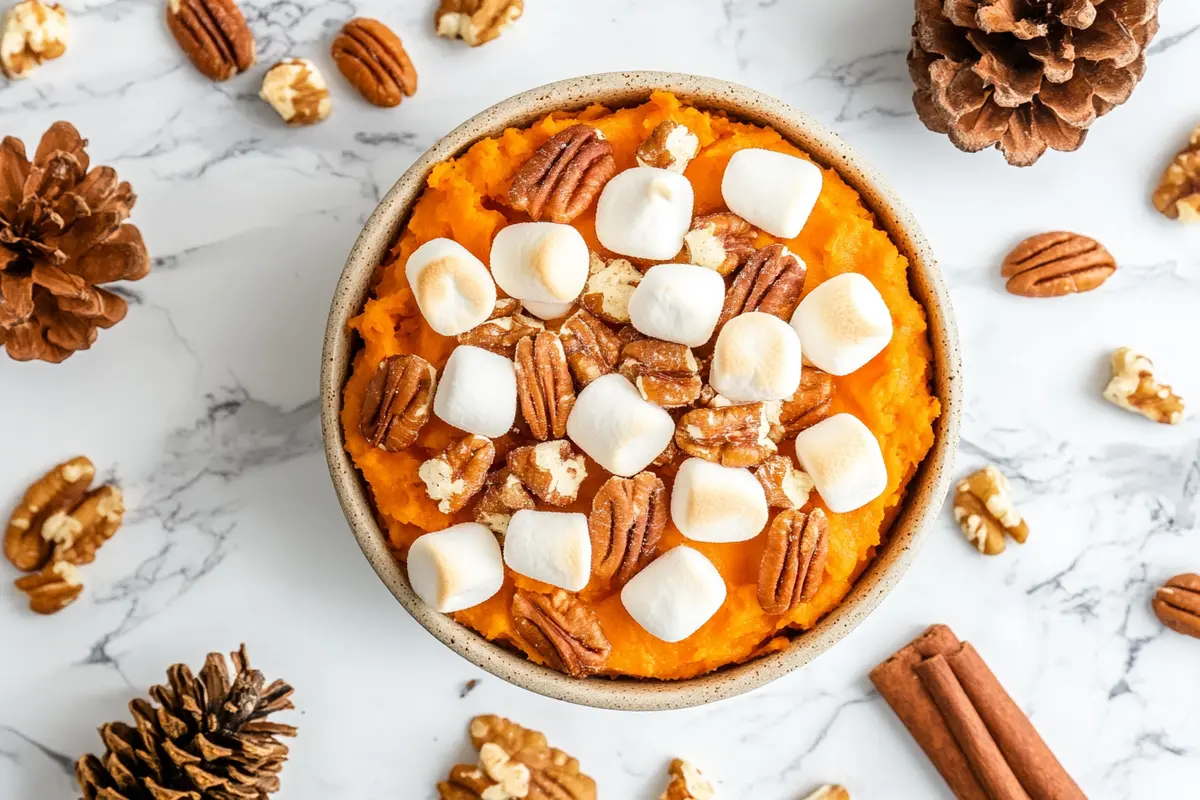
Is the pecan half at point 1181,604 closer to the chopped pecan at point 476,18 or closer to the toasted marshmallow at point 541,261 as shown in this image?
the toasted marshmallow at point 541,261

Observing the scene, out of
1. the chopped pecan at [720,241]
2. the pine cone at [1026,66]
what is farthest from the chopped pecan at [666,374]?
the pine cone at [1026,66]

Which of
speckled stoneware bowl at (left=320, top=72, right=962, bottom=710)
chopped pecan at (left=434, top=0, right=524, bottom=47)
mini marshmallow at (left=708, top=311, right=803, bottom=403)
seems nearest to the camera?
mini marshmallow at (left=708, top=311, right=803, bottom=403)

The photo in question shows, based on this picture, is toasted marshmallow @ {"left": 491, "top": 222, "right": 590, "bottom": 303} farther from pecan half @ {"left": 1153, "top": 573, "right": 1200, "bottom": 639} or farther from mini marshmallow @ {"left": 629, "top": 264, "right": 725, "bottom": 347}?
pecan half @ {"left": 1153, "top": 573, "right": 1200, "bottom": 639}

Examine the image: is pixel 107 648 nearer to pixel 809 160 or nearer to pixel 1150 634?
pixel 809 160

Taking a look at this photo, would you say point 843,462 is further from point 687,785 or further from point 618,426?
point 687,785

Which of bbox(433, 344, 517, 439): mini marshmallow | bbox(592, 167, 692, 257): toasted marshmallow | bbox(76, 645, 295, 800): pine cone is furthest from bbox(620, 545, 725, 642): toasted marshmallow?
bbox(76, 645, 295, 800): pine cone

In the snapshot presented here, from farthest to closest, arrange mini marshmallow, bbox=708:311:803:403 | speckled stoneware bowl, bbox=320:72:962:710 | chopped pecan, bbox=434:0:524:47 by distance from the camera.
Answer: chopped pecan, bbox=434:0:524:47, speckled stoneware bowl, bbox=320:72:962:710, mini marshmallow, bbox=708:311:803:403
